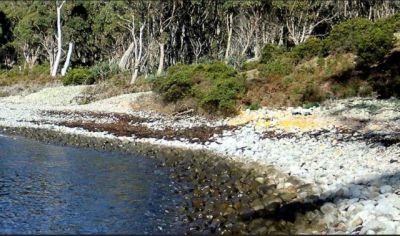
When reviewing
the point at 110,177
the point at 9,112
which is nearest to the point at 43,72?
the point at 9,112

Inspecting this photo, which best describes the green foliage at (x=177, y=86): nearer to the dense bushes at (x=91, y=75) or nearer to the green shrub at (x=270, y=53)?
the green shrub at (x=270, y=53)

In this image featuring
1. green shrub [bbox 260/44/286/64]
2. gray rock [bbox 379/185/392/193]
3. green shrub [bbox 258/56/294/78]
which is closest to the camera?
gray rock [bbox 379/185/392/193]

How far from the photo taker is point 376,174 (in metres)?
13.8

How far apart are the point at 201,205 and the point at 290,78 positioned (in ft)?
62.9

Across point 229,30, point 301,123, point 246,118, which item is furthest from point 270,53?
point 229,30

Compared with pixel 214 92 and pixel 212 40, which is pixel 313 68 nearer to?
pixel 214 92

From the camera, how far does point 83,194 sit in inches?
548

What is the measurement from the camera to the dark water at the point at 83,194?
1130cm

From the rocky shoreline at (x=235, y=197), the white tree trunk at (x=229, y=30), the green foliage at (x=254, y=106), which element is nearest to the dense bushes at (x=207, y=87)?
the green foliage at (x=254, y=106)

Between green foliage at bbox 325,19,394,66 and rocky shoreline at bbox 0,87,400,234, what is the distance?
4976 millimetres

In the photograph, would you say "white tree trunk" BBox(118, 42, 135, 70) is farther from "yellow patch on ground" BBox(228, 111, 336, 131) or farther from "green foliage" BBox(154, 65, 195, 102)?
"yellow patch on ground" BBox(228, 111, 336, 131)

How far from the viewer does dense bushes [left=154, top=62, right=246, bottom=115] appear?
1115 inches

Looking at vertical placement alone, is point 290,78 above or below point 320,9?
below

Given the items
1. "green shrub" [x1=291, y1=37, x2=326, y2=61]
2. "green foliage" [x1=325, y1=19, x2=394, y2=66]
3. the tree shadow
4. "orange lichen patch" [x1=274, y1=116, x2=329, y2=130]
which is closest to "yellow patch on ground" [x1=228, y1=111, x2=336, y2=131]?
"orange lichen patch" [x1=274, y1=116, x2=329, y2=130]
